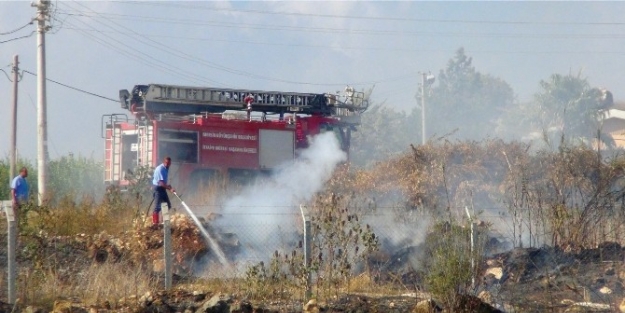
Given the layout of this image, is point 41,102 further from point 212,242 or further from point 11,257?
point 11,257

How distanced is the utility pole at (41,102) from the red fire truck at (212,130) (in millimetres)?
2042

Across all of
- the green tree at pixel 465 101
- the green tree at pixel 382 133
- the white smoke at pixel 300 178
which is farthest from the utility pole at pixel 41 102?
the green tree at pixel 465 101

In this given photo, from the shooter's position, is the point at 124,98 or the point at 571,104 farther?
the point at 571,104

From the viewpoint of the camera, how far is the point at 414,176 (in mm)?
19562

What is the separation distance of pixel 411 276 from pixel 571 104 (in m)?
34.2

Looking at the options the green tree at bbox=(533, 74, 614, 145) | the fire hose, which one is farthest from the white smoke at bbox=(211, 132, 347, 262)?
the green tree at bbox=(533, 74, 614, 145)

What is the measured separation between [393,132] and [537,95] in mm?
11869

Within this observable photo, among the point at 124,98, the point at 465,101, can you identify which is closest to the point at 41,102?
the point at 124,98

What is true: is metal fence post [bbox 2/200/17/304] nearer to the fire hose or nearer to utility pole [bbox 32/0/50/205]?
the fire hose

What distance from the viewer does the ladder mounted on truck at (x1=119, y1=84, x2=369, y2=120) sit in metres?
23.2

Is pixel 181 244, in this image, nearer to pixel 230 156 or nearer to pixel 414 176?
pixel 414 176

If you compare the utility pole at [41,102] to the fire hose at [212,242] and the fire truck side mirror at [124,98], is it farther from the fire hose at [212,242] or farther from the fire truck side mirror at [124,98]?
the fire hose at [212,242]

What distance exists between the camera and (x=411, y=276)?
12.7 metres

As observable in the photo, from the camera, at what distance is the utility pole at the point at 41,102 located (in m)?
22.0
